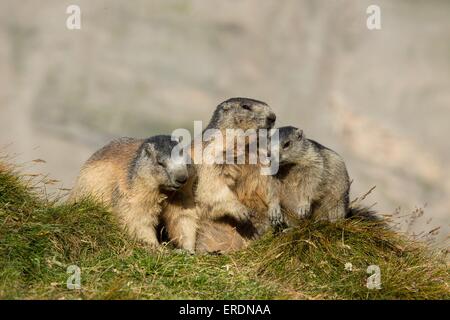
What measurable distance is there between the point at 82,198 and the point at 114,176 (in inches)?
32.5

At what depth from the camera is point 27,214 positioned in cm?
998

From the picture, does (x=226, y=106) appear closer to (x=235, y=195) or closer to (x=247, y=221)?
(x=235, y=195)

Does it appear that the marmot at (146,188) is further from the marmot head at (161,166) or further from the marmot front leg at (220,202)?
the marmot front leg at (220,202)

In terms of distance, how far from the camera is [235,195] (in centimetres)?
1129

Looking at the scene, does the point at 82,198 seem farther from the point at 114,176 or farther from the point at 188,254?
the point at 188,254

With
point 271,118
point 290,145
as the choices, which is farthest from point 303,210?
point 271,118

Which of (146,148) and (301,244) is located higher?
(146,148)

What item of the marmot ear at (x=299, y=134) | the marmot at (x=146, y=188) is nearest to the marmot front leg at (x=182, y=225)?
the marmot at (x=146, y=188)

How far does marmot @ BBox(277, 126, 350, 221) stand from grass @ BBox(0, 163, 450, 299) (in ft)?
3.00

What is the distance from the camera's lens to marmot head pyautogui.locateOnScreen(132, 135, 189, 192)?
10227 mm

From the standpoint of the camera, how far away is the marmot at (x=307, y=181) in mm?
11297

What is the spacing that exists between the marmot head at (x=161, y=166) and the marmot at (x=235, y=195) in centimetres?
69

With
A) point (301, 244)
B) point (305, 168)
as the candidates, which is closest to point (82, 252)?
point (301, 244)
